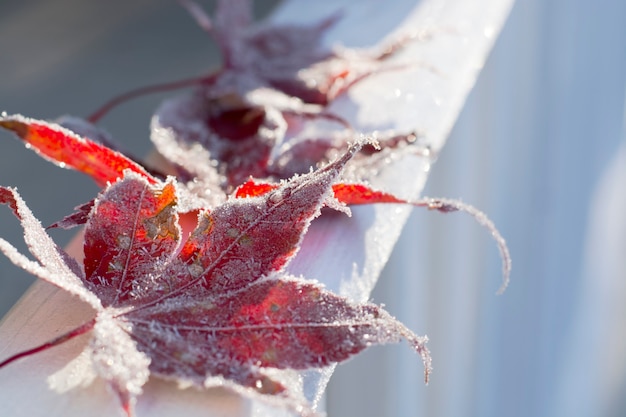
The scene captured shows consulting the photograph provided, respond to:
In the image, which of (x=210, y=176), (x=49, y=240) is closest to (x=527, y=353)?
(x=210, y=176)

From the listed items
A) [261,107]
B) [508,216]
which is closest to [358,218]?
[261,107]

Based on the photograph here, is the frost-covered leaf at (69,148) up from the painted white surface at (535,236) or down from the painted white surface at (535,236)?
down

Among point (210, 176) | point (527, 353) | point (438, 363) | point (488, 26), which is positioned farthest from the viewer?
point (527, 353)

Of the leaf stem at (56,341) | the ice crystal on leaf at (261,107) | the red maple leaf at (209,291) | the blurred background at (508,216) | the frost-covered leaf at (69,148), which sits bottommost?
the leaf stem at (56,341)

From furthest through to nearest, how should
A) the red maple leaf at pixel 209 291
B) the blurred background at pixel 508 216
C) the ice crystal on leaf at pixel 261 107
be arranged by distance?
the blurred background at pixel 508 216, the ice crystal on leaf at pixel 261 107, the red maple leaf at pixel 209 291

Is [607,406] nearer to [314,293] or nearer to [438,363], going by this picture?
[438,363]

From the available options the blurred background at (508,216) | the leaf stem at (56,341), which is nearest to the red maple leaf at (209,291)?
the leaf stem at (56,341)

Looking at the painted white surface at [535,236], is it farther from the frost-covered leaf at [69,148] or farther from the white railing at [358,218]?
the frost-covered leaf at [69,148]
